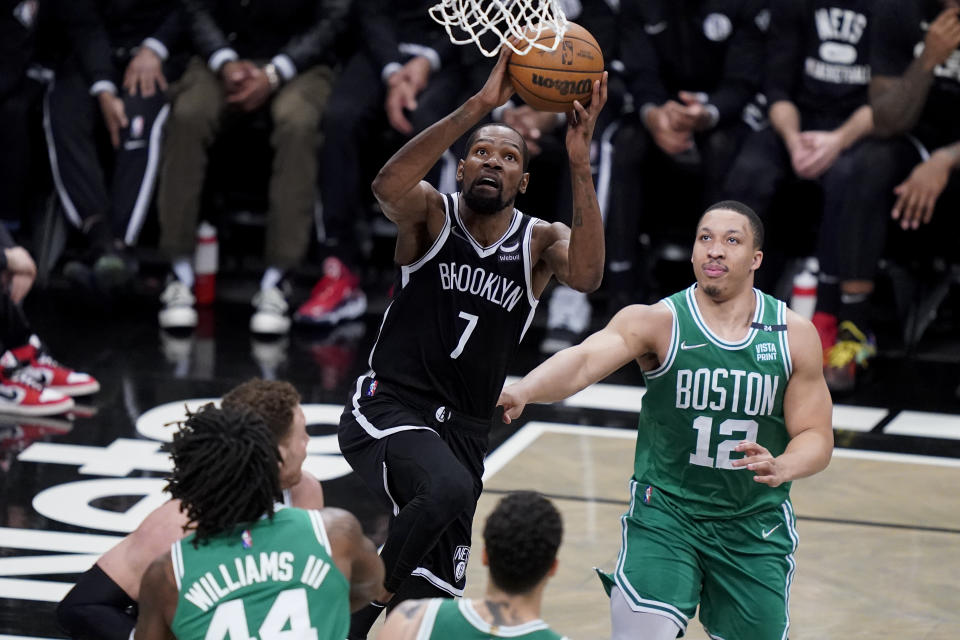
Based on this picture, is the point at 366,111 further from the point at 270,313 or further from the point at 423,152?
the point at 423,152

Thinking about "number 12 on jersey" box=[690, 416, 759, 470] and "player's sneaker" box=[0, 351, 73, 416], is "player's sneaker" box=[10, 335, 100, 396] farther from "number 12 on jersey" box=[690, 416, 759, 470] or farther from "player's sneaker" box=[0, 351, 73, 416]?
"number 12 on jersey" box=[690, 416, 759, 470]

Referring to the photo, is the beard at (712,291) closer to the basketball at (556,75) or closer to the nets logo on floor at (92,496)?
the basketball at (556,75)

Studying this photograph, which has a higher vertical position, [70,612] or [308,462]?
[70,612]

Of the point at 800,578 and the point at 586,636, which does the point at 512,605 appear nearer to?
the point at 586,636

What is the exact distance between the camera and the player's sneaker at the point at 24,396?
6.92 meters

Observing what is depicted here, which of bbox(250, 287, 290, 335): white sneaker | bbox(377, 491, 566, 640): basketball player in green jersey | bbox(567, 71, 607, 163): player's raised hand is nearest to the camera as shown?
bbox(377, 491, 566, 640): basketball player in green jersey

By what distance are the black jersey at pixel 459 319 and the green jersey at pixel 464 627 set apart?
5.57 ft

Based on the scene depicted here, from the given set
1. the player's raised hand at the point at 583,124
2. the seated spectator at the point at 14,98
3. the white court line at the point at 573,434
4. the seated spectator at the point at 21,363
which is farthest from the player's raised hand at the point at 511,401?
the seated spectator at the point at 14,98

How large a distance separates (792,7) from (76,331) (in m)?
4.50

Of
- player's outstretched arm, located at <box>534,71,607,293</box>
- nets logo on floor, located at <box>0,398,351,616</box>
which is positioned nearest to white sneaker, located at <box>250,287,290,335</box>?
nets logo on floor, located at <box>0,398,351,616</box>

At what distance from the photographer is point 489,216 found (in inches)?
185

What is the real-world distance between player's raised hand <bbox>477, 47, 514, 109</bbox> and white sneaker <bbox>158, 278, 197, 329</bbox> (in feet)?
14.8

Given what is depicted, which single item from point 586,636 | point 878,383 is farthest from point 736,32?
point 586,636

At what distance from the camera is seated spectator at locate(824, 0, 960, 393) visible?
25.1 ft
